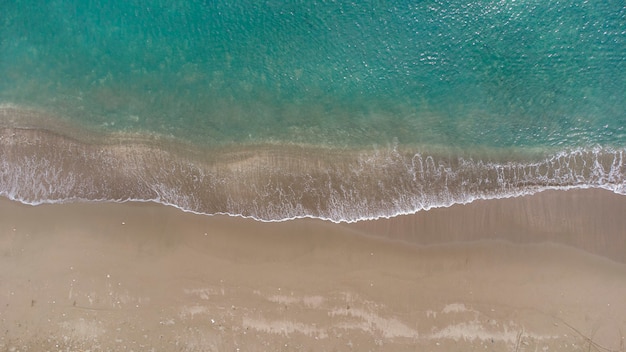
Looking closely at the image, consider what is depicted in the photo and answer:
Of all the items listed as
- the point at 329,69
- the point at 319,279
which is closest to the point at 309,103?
the point at 329,69

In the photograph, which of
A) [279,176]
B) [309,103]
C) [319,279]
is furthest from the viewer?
[309,103]

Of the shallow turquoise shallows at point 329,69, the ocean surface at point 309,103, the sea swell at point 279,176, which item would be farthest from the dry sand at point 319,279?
the shallow turquoise shallows at point 329,69

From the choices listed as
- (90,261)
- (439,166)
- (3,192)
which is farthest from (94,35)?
(439,166)

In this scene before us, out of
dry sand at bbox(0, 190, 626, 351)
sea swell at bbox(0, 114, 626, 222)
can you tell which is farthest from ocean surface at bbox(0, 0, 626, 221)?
dry sand at bbox(0, 190, 626, 351)

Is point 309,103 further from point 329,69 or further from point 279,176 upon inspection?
point 279,176

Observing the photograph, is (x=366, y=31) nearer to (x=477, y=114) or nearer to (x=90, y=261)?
(x=477, y=114)

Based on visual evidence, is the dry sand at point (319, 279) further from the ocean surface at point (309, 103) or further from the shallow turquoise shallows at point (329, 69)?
the shallow turquoise shallows at point (329, 69)
